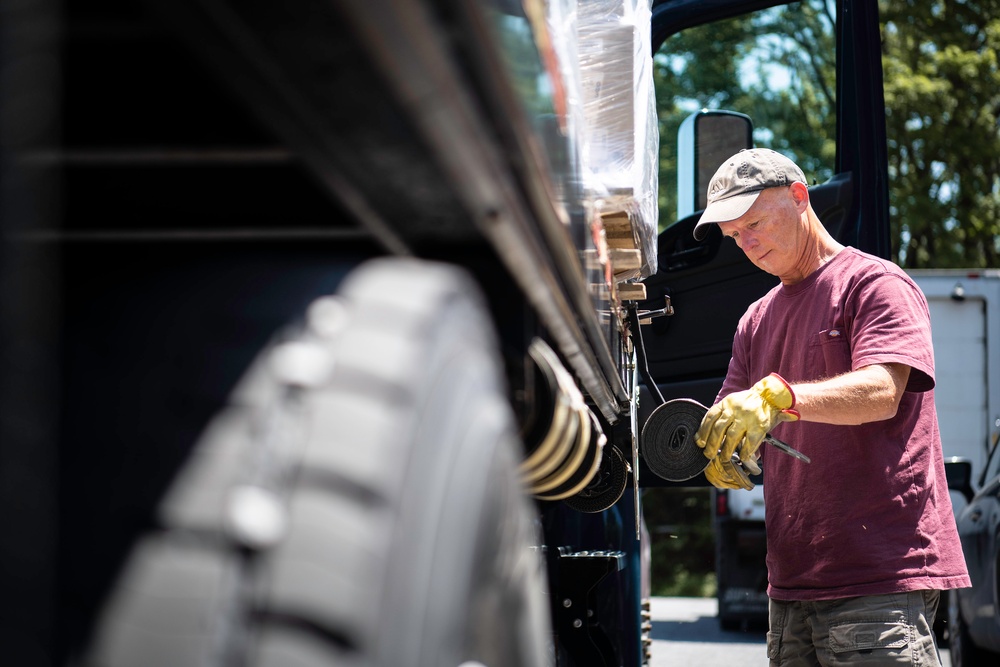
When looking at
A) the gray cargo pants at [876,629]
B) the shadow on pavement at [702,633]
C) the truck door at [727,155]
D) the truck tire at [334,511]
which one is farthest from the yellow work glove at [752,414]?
the shadow on pavement at [702,633]

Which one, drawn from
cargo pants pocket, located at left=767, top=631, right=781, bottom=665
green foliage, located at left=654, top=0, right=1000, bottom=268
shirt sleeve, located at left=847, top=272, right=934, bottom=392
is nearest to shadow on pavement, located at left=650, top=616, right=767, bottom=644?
cargo pants pocket, located at left=767, top=631, right=781, bottom=665

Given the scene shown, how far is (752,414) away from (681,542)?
64.8 ft

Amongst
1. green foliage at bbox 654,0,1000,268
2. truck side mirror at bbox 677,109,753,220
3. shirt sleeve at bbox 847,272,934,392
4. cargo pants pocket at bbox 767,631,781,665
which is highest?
green foliage at bbox 654,0,1000,268

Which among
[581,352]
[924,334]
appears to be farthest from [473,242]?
[924,334]

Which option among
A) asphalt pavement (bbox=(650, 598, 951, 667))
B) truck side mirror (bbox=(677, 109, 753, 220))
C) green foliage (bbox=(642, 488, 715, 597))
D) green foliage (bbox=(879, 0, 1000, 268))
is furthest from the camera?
green foliage (bbox=(642, 488, 715, 597))

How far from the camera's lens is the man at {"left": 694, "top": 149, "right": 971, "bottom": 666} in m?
3.20

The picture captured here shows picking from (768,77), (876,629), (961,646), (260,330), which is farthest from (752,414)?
(768,77)

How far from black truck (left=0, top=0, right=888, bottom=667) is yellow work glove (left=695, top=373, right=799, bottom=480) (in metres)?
1.78

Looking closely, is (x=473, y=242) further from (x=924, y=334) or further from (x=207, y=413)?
(x=924, y=334)

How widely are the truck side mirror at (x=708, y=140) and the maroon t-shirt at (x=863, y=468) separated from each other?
1452 mm

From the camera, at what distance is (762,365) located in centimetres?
387

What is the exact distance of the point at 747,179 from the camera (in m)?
3.74

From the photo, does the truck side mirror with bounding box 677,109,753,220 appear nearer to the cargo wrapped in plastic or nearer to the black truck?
the cargo wrapped in plastic

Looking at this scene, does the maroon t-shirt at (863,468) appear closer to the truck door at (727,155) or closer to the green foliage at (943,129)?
the truck door at (727,155)
